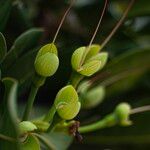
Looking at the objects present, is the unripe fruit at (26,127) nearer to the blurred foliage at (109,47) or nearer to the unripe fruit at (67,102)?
the unripe fruit at (67,102)

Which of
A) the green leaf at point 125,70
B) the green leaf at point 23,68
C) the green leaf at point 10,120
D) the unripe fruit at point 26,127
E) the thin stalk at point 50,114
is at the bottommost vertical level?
the green leaf at point 125,70

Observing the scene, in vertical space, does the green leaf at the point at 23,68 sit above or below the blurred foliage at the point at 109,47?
above

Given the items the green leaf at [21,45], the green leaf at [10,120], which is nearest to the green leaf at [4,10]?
the green leaf at [21,45]

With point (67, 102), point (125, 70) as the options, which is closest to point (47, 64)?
point (67, 102)

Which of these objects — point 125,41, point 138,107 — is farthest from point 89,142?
point 125,41

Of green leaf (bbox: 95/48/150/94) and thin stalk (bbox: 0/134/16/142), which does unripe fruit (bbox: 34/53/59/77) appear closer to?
thin stalk (bbox: 0/134/16/142)

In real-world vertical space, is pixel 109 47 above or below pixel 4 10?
below

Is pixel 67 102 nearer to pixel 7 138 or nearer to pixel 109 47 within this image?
pixel 7 138
